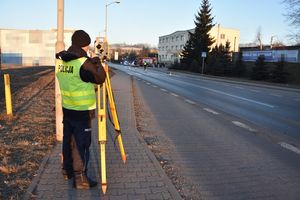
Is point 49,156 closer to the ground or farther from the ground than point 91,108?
closer to the ground

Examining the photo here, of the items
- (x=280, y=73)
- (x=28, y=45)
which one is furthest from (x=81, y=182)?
(x=280, y=73)

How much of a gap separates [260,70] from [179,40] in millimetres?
96943

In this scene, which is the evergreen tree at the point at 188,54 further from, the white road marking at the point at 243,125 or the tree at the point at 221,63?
the white road marking at the point at 243,125

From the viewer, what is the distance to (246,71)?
4794cm

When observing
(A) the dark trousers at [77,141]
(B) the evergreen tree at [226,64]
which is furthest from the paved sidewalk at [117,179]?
(B) the evergreen tree at [226,64]

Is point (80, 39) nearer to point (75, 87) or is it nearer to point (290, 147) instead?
point (75, 87)

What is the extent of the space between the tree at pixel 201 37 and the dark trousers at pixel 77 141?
193 ft

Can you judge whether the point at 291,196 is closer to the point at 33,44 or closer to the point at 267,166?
the point at 267,166

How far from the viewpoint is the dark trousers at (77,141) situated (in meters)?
4.77

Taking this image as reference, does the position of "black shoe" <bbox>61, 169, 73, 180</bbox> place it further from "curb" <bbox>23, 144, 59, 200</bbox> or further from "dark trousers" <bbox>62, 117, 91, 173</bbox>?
"curb" <bbox>23, 144, 59, 200</bbox>

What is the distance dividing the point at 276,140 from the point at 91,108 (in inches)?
202

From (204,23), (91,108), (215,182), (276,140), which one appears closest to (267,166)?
(215,182)

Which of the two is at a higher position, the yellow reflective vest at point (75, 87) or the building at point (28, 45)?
the building at point (28, 45)

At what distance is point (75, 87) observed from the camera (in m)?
4.64
